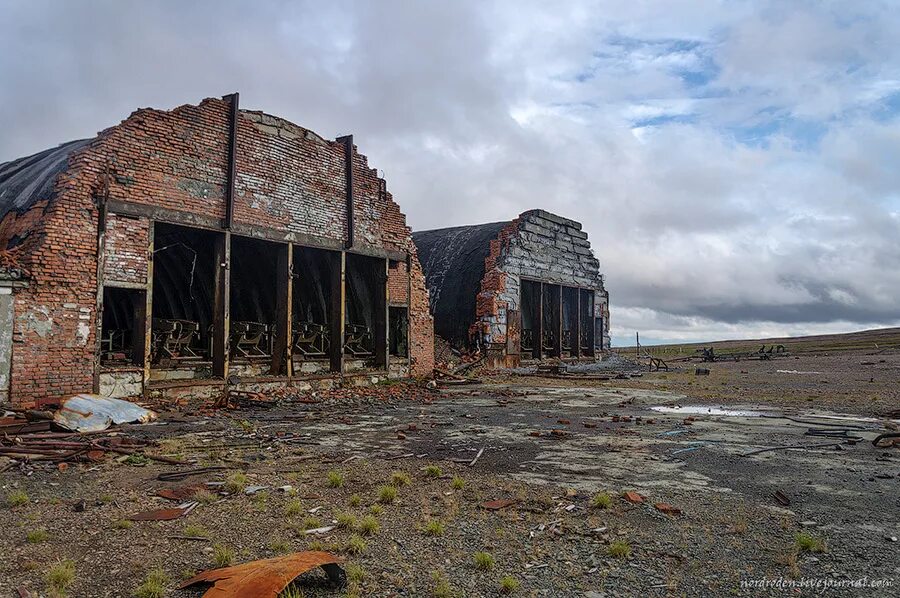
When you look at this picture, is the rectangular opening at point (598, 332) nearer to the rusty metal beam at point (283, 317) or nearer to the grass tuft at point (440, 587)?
the rusty metal beam at point (283, 317)

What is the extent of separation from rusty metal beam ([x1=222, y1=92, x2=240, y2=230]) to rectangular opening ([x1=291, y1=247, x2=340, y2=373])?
165 inches

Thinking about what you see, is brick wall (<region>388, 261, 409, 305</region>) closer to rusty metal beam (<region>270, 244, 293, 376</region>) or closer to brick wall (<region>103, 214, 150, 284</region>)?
rusty metal beam (<region>270, 244, 293, 376</region>)

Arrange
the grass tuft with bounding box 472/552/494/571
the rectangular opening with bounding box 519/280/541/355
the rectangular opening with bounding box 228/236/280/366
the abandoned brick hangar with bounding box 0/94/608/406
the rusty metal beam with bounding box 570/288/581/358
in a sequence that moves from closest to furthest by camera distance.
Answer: the grass tuft with bounding box 472/552/494/571 → the abandoned brick hangar with bounding box 0/94/608/406 → the rectangular opening with bounding box 228/236/280/366 → the rectangular opening with bounding box 519/280/541/355 → the rusty metal beam with bounding box 570/288/581/358

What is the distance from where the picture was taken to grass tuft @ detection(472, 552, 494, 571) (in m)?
3.90

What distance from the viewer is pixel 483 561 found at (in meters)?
3.93

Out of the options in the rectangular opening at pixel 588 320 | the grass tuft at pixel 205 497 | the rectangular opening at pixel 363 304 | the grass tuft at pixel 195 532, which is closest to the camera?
the grass tuft at pixel 195 532

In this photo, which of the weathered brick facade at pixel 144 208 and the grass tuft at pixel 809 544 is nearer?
the grass tuft at pixel 809 544

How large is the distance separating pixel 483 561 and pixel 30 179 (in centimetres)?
1276

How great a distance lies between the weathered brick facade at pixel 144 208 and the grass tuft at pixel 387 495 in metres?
7.70

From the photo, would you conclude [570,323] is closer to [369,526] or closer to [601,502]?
[601,502]

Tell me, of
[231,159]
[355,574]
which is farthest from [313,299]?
[355,574]

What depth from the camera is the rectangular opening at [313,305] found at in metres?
17.6

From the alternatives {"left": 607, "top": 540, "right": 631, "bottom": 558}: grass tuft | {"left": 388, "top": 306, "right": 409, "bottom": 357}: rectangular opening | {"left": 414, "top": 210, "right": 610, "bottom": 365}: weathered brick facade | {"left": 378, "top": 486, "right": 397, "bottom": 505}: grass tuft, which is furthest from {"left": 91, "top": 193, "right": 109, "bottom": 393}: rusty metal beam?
{"left": 414, "top": 210, "right": 610, "bottom": 365}: weathered brick facade

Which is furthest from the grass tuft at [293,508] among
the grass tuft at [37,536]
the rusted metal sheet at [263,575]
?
the grass tuft at [37,536]
